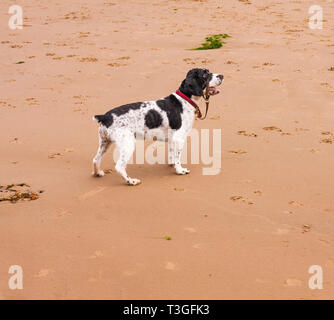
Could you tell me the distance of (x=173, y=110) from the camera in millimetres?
5824

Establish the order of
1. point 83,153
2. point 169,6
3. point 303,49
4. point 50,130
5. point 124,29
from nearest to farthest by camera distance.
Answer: point 83,153 → point 50,130 → point 303,49 → point 124,29 → point 169,6

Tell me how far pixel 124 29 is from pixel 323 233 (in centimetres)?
1320

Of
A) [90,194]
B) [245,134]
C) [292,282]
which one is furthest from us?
[245,134]

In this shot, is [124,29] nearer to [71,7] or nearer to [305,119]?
[71,7]

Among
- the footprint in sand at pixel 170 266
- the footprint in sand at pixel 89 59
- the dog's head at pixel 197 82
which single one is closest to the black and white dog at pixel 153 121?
the dog's head at pixel 197 82

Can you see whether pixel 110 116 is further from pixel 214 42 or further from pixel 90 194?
pixel 214 42

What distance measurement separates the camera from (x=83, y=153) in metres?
6.72

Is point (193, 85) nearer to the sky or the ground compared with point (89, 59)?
nearer to the ground

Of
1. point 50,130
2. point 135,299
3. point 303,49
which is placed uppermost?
point 303,49

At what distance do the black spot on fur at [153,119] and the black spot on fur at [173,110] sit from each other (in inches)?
5.1

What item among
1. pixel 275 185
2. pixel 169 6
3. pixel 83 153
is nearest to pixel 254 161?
pixel 275 185

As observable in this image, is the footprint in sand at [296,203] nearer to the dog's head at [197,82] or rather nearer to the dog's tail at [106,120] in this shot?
the dog's head at [197,82]

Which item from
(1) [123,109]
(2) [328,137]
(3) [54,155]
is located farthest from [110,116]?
(2) [328,137]

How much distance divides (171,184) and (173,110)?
986mm
